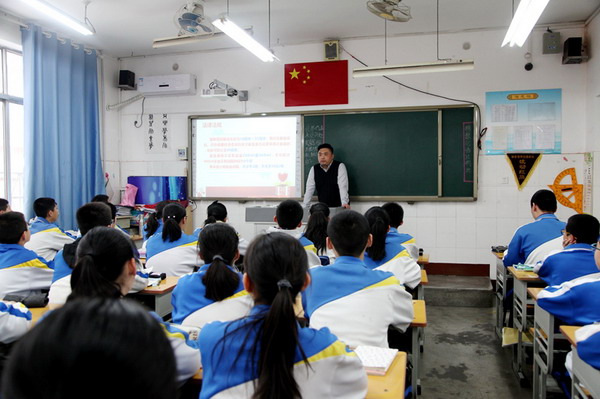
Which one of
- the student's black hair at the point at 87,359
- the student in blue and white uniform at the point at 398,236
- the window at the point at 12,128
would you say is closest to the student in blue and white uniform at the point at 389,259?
the student in blue and white uniform at the point at 398,236

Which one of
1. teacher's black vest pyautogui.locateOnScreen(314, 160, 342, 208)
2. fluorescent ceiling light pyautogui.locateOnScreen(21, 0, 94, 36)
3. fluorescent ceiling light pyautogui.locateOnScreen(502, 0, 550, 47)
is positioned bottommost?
teacher's black vest pyautogui.locateOnScreen(314, 160, 342, 208)

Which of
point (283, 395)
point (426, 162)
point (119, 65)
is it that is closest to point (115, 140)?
point (119, 65)

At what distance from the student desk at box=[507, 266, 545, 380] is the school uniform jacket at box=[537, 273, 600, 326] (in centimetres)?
81

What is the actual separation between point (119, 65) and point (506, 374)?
6306mm

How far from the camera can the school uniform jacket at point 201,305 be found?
74.9 inches

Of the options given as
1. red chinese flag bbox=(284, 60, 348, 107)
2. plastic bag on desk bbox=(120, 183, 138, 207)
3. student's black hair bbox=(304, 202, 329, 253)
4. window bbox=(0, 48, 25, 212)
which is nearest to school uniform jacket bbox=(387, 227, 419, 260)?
student's black hair bbox=(304, 202, 329, 253)

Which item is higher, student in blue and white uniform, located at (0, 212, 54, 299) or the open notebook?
student in blue and white uniform, located at (0, 212, 54, 299)

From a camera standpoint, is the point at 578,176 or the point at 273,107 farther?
the point at 273,107

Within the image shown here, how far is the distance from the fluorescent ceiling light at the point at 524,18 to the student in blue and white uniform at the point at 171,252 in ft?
10.2

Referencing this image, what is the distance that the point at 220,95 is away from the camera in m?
5.57

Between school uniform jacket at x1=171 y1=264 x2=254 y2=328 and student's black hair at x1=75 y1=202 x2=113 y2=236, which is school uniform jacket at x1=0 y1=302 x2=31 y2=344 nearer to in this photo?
school uniform jacket at x1=171 y1=264 x2=254 y2=328

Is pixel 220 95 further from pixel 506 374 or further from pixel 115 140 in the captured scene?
pixel 506 374

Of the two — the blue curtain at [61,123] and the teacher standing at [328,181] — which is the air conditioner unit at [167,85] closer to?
the blue curtain at [61,123]

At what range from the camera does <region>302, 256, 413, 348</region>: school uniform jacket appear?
70.4 inches
